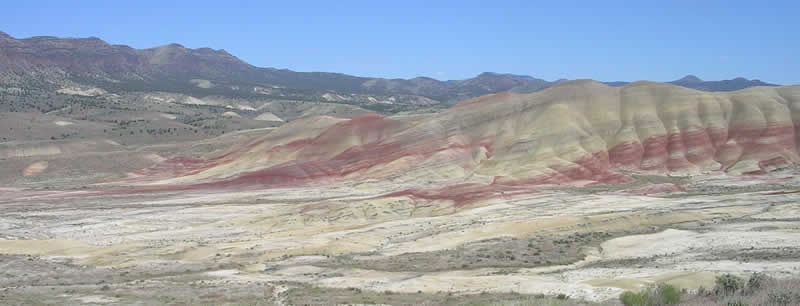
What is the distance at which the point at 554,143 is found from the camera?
10388 cm

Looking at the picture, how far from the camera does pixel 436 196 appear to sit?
80688mm

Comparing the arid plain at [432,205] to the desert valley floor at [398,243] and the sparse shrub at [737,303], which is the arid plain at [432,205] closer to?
the desert valley floor at [398,243]

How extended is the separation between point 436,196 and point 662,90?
55.8m

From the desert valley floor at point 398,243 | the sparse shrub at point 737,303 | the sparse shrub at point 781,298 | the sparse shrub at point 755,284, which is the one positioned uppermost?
the sparse shrub at point 781,298

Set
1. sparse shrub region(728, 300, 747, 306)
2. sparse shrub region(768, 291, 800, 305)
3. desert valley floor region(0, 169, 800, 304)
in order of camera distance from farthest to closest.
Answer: desert valley floor region(0, 169, 800, 304), sparse shrub region(768, 291, 800, 305), sparse shrub region(728, 300, 747, 306)

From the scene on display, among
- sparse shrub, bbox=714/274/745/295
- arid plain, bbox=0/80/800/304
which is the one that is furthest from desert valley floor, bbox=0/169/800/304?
sparse shrub, bbox=714/274/745/295

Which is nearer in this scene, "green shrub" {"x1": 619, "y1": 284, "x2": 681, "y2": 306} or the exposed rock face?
"green shrub" {"x1": 619, "y1": 284, "x2": 681, "y2": 306}

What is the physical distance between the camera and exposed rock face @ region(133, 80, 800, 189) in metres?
97.1

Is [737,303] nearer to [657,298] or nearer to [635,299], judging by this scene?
[657,298]

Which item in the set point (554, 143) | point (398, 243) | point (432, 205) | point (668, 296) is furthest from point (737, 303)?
point (554, 143)

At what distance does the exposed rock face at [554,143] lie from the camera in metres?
97.1

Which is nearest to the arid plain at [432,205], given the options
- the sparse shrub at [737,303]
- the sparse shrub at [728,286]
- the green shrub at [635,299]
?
the sparse shrub at [728,286]

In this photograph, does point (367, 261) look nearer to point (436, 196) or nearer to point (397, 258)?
point (397, 258)

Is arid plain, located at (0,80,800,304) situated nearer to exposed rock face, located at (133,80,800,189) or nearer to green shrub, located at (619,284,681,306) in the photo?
exposed rock face, located at (133,80,800,189)
